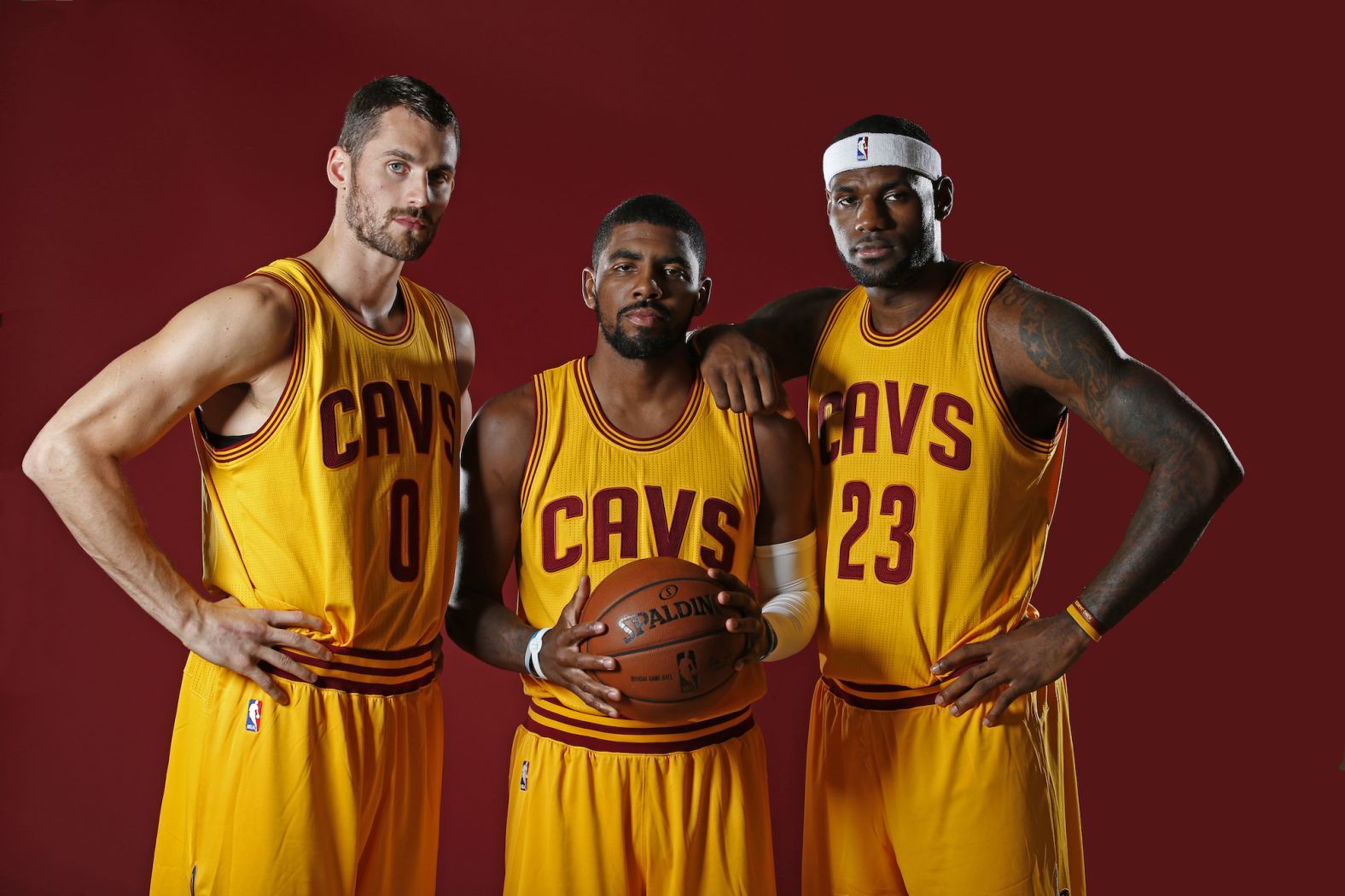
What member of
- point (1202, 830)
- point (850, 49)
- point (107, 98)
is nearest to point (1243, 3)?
point (850, 49)

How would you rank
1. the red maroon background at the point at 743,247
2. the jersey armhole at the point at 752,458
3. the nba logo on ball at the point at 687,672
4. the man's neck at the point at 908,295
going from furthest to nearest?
the red maroon background at the point at 743,247
the man's neck at the point at 908,295
the jersey armhole at the point at 752,458
the nba logo on ball at the point at 687,672

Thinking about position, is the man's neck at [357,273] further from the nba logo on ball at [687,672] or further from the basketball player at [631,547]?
the nba logo on ball at [687,672]

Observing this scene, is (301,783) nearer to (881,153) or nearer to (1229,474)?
(881,153)

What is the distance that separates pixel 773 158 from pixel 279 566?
2499 millimetres

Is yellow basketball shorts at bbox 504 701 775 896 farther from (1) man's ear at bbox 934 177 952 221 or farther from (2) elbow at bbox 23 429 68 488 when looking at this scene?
(1) man's ear at bbox 934 177 952 221

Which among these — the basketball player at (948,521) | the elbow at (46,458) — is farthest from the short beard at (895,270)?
the elbow at (46,458)

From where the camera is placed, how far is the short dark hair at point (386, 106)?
2.57 meters

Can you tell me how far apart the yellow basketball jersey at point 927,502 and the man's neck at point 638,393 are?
377mm

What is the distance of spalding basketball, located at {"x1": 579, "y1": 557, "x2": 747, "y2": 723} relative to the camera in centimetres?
217

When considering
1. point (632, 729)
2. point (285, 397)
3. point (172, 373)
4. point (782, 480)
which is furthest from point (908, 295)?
point (172, 373)

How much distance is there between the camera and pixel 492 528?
2.59 metres

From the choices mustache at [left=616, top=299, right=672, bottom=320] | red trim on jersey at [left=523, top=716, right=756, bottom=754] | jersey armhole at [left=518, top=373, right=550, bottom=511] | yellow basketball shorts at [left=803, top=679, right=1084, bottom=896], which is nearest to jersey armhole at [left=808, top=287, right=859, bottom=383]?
mustache at [left=616, top=299, right=672, bottom=320]

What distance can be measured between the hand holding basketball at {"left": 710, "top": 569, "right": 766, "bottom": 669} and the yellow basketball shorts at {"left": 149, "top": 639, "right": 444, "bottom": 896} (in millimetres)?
755

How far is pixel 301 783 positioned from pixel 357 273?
1.06m
